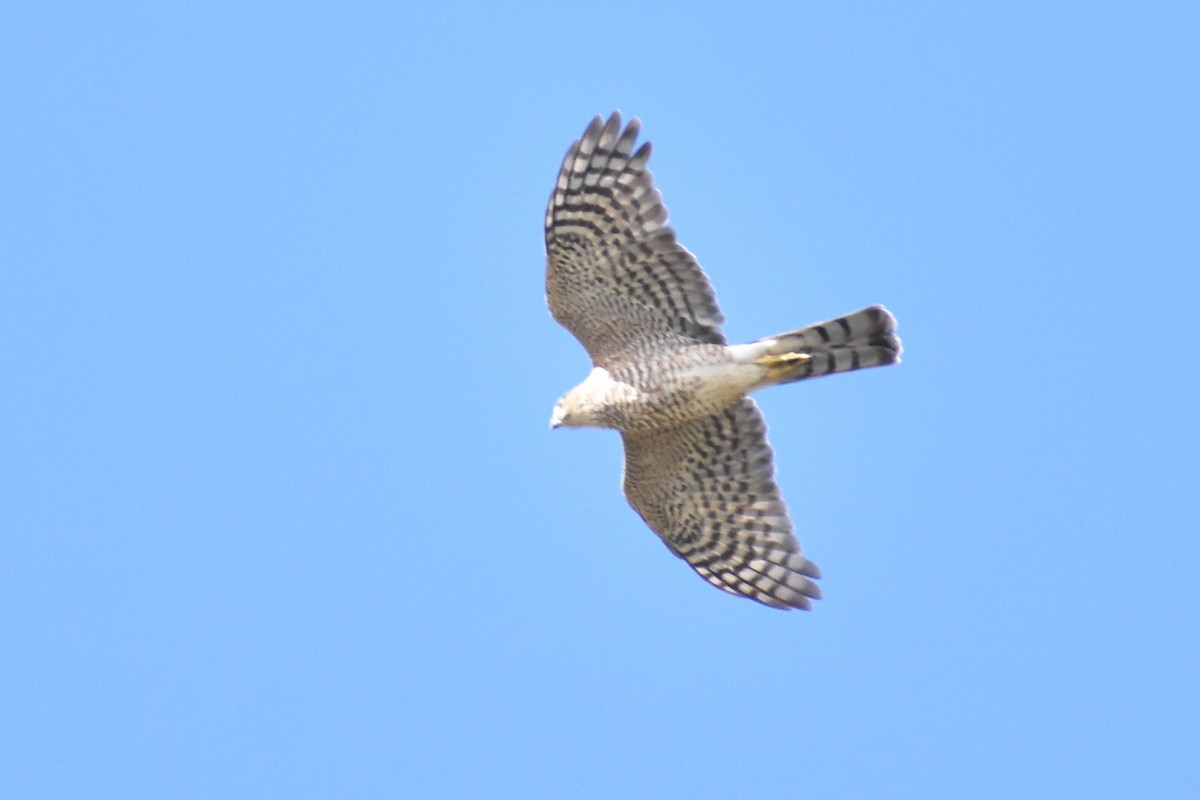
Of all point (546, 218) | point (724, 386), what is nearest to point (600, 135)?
point (546, 218)

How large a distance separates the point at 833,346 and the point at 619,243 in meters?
1.56

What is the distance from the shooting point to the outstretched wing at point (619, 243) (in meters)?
12.5

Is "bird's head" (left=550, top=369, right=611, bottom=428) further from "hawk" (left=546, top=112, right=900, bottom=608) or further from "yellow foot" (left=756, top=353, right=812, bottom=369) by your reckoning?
"yellow foot" (left=756, top=353, right=812, bottom=369)

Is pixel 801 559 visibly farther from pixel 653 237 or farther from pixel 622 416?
pixel 653 237

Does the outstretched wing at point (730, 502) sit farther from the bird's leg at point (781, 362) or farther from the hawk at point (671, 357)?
the bird's leg at point (781, 362)

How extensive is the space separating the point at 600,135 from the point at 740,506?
9.13 ft

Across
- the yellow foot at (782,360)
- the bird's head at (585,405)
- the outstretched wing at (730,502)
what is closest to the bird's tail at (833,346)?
the yellow foot at (782,360)

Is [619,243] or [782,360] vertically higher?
[619,243]

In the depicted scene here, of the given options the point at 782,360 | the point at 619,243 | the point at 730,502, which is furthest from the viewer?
the point at 730,502

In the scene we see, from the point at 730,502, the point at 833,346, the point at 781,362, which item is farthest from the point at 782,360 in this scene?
the point at 730,502

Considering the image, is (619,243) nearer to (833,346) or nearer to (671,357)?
(671,357)

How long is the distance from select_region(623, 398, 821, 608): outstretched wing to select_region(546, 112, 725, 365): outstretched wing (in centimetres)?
90

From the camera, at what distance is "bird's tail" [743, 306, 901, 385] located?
1263 centimetres

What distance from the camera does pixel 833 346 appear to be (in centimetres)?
1273
